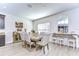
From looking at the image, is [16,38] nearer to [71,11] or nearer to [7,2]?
[7,2]

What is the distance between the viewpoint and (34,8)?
2953mm

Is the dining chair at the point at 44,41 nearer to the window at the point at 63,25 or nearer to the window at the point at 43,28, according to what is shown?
the window at the point at 43,28

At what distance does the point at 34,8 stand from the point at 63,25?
0.90 metres

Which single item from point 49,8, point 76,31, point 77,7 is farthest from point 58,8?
point 76,31

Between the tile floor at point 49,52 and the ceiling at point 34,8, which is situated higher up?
the ceiling at point 34,8

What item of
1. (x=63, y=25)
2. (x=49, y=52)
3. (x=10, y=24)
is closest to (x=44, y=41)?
(x=49, y=52)

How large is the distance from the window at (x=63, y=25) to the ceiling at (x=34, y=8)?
0.29 m

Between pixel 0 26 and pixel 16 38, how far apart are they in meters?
0.68

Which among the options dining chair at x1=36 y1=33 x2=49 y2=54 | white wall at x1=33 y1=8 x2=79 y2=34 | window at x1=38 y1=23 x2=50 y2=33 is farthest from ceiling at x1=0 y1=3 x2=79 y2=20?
dining chair at x1=36 y1=33 x2=49 y2=54

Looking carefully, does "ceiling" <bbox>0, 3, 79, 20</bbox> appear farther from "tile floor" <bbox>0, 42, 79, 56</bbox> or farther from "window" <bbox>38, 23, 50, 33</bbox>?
"tile floor" <bbox>0, 42, 79, 56</bbox>

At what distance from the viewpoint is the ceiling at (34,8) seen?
2.77m

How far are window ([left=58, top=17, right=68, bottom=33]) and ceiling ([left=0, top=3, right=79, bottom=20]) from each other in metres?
0.29

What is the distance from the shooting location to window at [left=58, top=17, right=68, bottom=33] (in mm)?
3012

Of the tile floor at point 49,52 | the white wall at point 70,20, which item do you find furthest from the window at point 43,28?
the tile floor at point 49,52
